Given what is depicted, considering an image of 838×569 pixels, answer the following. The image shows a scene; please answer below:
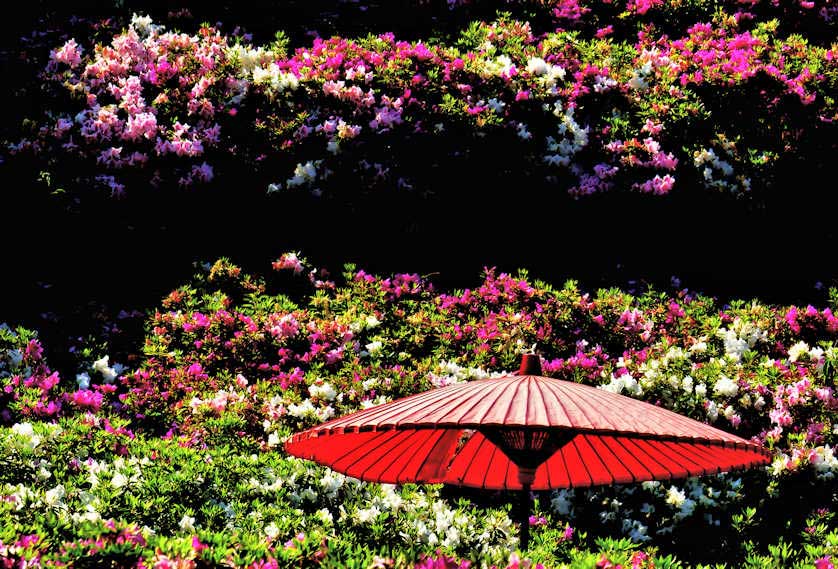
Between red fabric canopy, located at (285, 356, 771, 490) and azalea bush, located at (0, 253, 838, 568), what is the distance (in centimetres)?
46

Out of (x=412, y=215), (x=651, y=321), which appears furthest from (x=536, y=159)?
(x=651, y=321)

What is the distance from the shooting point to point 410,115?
1077cm

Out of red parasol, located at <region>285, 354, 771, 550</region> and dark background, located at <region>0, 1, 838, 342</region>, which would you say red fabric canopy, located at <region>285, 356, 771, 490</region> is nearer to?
red parasol, located at <region>285, 354, 771, 550</region>

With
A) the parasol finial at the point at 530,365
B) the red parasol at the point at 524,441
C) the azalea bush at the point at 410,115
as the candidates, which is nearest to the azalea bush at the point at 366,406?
the red parasol at the point at 524,441

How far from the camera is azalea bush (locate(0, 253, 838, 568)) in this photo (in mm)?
4922

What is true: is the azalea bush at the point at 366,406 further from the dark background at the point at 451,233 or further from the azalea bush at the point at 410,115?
the azalea bush at the point at 410,115

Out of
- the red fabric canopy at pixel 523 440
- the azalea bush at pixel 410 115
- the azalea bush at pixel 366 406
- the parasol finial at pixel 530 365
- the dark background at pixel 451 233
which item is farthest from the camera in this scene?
the azalea bush at pixel 410 115

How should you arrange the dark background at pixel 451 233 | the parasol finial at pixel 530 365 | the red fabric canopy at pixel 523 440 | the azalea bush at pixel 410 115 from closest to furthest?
the red fabric canopy at pixel 523 440
the parasol finial at pixel 530 365
the dark background at pixel 451 233
the azalea bush at pixel 410 115

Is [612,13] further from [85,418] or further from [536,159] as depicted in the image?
[85,418]

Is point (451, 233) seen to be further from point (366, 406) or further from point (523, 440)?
point (523, 440)

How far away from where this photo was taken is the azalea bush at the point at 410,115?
10242 mm

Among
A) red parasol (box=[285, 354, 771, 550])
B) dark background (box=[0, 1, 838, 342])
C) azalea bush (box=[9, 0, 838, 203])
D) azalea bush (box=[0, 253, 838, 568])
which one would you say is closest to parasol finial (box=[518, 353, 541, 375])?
red parasol (box=[285, 354, 771, 550])

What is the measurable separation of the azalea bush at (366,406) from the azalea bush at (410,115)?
1723 millimetres

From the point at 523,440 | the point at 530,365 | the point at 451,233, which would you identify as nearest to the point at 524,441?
the point at 523,440
